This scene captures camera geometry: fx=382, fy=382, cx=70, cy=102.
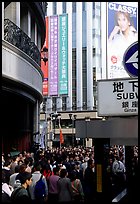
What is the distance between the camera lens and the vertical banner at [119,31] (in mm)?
6027

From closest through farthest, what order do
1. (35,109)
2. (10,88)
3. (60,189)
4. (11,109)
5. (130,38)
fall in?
(130,38) < (60,189) < (10,88) < (11,109) < (35,109)

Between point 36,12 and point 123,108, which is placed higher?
point 36,12

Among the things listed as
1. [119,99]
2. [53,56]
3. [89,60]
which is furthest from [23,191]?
[89,60]

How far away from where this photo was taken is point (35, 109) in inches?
978

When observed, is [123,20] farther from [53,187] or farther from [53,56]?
[53,56]

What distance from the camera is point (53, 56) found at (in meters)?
44.0

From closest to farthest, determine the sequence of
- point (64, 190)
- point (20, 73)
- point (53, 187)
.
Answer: point (64, 190), point (53, 187), point (20, 73)

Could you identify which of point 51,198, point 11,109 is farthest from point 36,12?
point 51,198

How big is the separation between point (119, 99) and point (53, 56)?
131 feet

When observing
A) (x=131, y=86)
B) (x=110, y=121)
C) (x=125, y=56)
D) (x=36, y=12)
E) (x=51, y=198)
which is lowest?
(x=51, y=198)

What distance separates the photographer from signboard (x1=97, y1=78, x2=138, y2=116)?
4.52 metres

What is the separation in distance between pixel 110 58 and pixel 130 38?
1.64 ft

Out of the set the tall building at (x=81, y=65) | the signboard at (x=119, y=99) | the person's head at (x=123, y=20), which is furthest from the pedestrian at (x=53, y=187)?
the tall building at (x=81, y=65)

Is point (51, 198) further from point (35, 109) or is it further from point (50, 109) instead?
point (50, 109)
